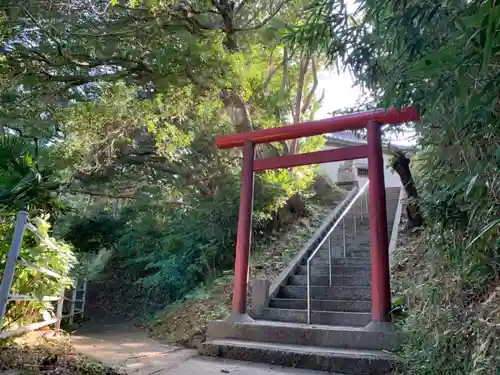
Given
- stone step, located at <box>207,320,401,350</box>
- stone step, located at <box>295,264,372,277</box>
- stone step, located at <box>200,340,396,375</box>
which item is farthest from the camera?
stone step, located at <box>295,264,372,277</box>

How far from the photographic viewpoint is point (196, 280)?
7523 mm

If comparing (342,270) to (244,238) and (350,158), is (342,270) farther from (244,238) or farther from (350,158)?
(350,158)

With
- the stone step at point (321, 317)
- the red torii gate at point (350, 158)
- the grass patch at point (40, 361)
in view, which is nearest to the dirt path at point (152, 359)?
the grass patch at point (40, 361)

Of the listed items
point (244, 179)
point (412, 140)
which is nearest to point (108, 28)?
point (244, 179)

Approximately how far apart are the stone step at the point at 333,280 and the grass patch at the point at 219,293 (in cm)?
47

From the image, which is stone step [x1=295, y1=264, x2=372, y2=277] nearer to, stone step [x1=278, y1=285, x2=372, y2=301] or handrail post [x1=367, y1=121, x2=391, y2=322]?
stone step [x1=278, y1=285, x2=372, y2=301]

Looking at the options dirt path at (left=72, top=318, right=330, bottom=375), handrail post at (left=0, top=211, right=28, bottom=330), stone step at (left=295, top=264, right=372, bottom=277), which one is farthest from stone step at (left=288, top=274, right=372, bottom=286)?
handrail post at (left=0, top=211, right=28, bottom=330)

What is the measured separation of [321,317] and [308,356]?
3.24 feet

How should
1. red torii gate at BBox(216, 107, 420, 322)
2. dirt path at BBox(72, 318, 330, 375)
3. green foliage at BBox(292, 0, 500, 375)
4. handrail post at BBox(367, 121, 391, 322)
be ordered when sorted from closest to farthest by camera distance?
green foliage at BBox(292, 0, 500, 375) < dirt path at BBox(72, 318, 330, 375) < handrail post at BBox(367, 121, 391, 322) < red torii gate at BBox(216, 107, 420, 322)

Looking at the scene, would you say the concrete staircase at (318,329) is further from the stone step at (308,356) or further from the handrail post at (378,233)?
the handrail post at (378,233)

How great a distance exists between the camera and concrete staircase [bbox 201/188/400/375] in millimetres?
3885

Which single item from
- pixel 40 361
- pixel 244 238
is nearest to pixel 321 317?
pixel 244 238

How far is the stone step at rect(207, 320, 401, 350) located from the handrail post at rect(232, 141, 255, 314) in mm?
302

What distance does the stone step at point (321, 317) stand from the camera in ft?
15.4
